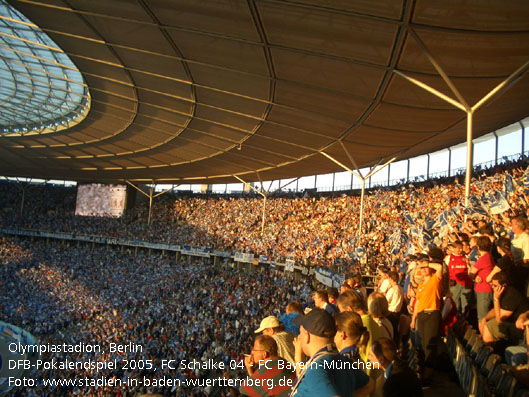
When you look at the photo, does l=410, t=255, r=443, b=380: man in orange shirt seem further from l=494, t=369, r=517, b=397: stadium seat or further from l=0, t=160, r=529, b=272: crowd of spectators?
→ l=0, t=160, r=529, b=272: crowd of spectators

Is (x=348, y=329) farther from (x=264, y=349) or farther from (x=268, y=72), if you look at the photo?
(x=268, y=72)

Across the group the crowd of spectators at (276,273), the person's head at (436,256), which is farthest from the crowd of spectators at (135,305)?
the person's head at (436,256)

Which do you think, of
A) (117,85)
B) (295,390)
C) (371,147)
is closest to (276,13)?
(295,390)

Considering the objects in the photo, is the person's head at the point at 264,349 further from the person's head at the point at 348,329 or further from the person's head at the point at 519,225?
the person's head at the point at 519,225

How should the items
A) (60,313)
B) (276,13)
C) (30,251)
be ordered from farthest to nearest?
(30,251) → (60,313) → (276,13)

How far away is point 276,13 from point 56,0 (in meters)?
6.16

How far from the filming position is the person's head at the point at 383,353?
3.76 metres

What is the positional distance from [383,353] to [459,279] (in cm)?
339

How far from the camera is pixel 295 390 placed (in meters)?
2.36

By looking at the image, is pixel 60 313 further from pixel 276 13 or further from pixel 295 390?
pixel 295 390

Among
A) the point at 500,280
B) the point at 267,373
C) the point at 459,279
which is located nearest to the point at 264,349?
the point at 267,373

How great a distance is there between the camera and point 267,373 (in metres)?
3.49

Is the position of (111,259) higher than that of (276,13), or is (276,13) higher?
(276,13)

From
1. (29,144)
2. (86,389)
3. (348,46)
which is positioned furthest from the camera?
(29,144)
